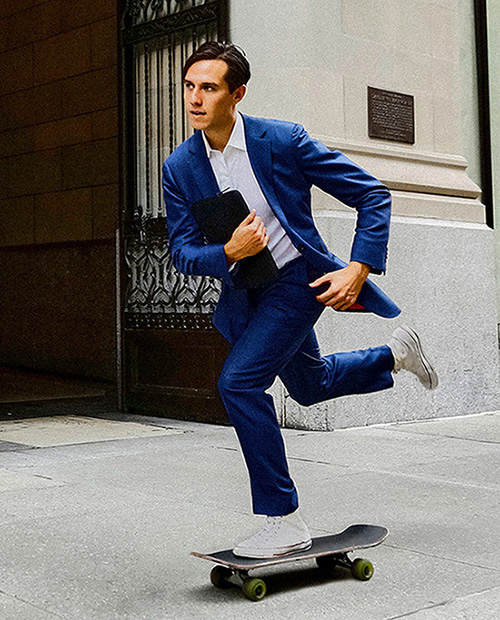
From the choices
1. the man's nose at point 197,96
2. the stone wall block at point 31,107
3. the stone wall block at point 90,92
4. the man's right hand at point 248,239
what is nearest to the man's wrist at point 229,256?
the man's right hand at point 248,239

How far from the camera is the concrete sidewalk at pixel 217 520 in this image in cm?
359

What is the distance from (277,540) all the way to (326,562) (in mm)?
297

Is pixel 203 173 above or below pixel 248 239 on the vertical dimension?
above

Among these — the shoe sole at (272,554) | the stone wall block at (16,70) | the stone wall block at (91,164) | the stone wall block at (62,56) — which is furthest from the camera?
the stone wall block at (16,70)

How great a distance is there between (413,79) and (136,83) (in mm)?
2782

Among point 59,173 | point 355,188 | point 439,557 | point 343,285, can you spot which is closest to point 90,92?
point 59,173

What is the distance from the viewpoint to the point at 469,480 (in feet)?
19.5

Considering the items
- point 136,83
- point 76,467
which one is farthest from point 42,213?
point 76,467

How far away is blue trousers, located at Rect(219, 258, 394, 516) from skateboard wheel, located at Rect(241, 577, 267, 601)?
264mm

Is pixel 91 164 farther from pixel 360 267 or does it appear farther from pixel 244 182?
pixel 360 267

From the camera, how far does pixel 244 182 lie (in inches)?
152

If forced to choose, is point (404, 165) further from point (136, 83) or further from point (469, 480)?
point (469, 480)

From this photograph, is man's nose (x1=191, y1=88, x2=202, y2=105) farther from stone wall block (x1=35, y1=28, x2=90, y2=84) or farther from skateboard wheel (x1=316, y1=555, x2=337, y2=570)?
stone wall block (x1=35, y1=28, x2=90, y2=84)

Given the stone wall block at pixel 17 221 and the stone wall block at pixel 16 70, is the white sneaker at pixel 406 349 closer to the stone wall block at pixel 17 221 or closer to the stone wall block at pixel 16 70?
the stone wall block at pixel 17 221
